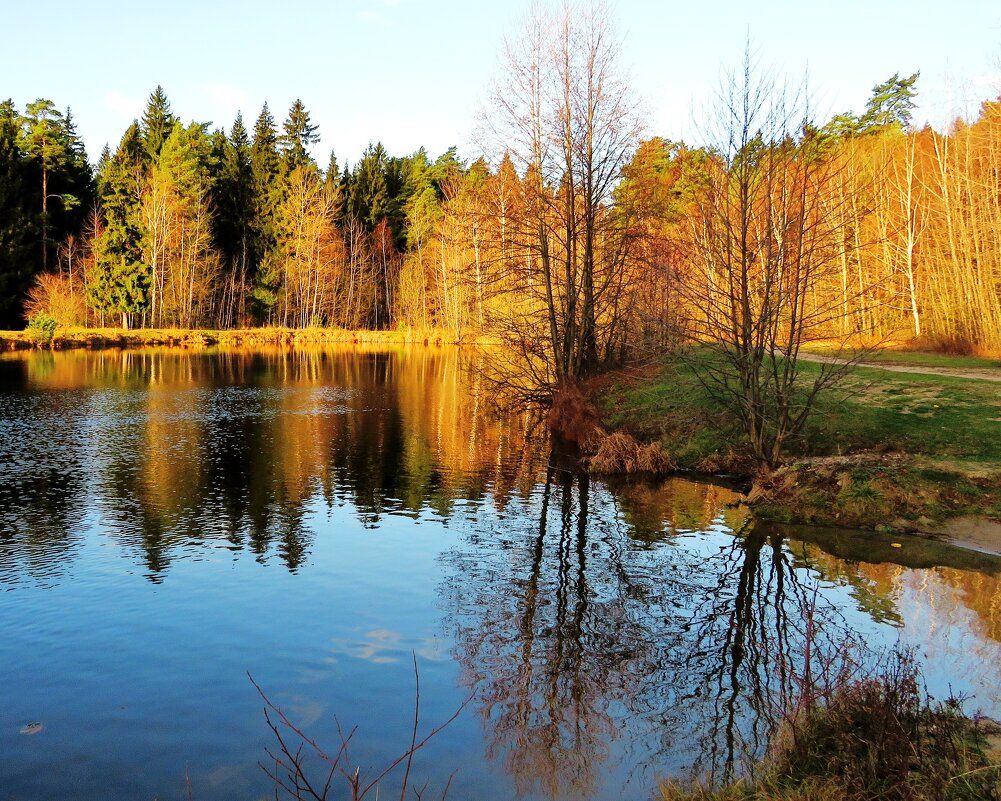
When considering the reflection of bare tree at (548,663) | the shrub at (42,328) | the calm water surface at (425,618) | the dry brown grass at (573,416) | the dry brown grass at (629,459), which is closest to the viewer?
the reflection of bare tree at (548,663)

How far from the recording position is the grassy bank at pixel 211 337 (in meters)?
50.8

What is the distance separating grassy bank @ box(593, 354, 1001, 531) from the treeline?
2.06 meters

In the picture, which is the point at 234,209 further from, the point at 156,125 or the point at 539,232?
the point at 539,232

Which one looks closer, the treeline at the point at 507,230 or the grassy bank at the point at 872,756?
the grassy bank at the point at 872,756

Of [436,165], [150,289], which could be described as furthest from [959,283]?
[436,165]

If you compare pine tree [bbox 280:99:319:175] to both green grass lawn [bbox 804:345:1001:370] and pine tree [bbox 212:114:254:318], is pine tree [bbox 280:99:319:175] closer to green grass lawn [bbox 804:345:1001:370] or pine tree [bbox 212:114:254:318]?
pine tree [bbox 212:114:254:318]

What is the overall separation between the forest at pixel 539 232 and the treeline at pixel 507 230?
14 cm

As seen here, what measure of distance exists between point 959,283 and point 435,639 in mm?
29248

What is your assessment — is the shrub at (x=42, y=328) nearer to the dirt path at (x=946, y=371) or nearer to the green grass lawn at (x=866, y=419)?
the green grass lawn at (x=866, y=419)

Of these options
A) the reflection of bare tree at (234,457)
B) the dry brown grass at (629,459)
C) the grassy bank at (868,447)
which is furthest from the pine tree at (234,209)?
the dry brown grass at (629,459)

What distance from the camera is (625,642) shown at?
862cm

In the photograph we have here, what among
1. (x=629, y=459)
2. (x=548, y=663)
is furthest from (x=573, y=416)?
(x=548, y=663)

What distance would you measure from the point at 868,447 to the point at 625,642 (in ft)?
32.1

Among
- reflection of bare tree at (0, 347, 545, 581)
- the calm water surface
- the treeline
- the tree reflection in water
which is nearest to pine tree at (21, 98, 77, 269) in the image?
the treeline
